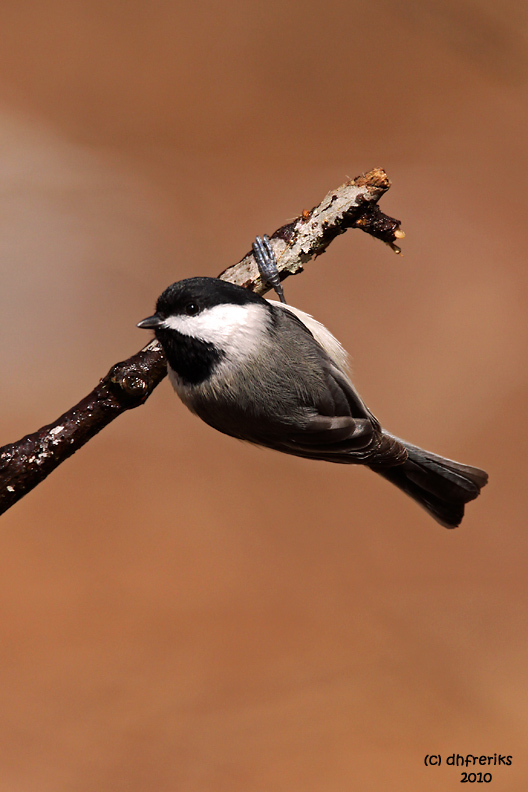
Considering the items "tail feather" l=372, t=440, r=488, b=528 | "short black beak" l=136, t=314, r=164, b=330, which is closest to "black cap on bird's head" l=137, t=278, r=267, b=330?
"short black beak" l=136, t=314, r=164, b=330

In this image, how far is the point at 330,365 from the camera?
0.95 m

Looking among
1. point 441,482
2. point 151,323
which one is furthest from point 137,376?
point 441,482

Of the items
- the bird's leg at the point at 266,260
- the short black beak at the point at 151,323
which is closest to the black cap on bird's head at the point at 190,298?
the short black beak at the point at 151,323

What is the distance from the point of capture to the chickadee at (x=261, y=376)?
80 centimetres

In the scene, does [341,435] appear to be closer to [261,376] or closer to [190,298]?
[261,376]

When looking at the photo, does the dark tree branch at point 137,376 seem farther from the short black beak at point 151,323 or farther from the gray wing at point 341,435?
the gray wing at point 341,435

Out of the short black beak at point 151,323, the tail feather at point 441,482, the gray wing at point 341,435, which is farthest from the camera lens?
the tail feather at point 441,482

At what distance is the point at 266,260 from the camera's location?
91cm

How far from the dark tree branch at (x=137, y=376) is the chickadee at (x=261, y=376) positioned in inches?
2.4

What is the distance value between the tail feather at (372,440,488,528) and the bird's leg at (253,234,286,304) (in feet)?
1.17

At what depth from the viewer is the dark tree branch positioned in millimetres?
792

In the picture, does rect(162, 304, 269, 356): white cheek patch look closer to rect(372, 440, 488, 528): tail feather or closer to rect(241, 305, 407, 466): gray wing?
rect(241, 305, 407, 466): gray wing

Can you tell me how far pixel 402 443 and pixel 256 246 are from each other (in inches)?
16.2

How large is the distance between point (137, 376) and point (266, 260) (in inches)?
10.0
